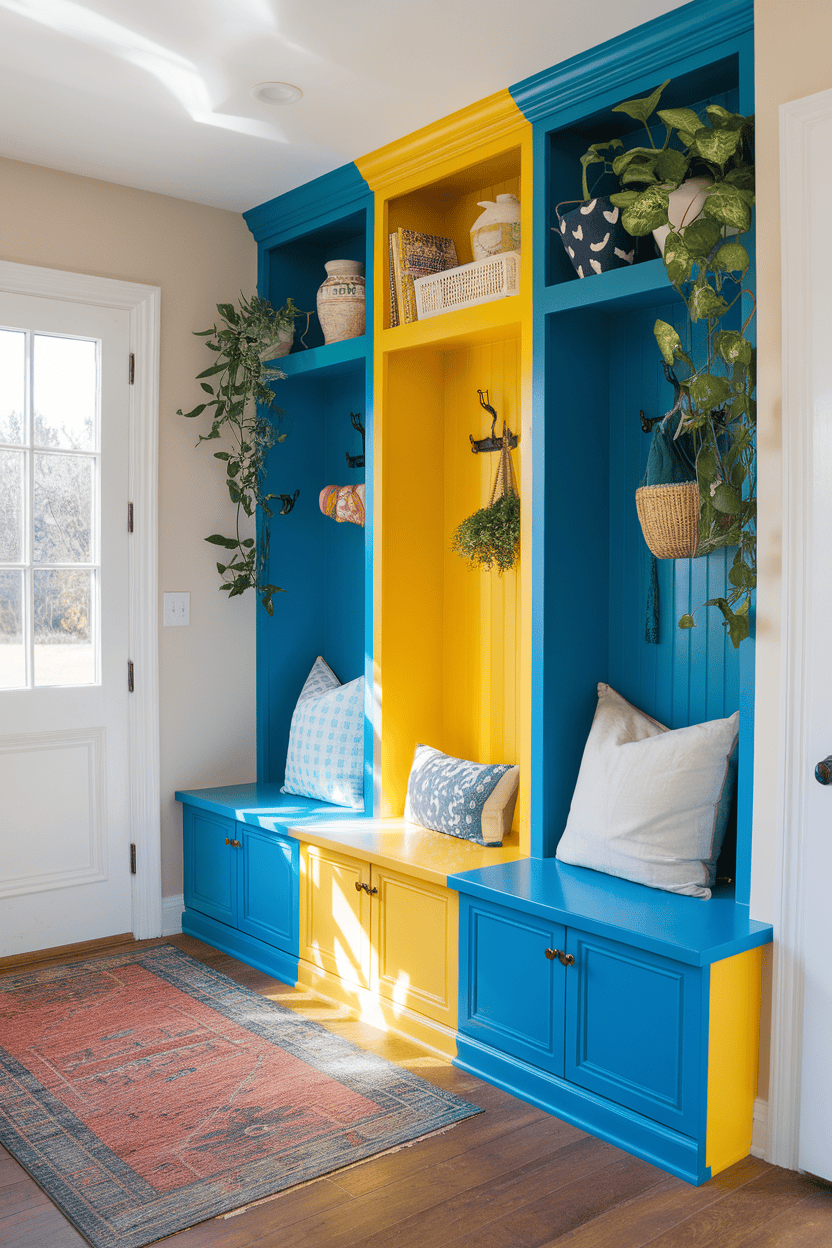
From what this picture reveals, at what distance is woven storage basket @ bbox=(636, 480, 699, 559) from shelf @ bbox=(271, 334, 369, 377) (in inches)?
51.1

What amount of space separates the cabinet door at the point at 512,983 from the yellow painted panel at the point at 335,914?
0.44 m

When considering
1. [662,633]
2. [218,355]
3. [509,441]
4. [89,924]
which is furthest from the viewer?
[218,355]

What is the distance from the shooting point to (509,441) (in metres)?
3.29

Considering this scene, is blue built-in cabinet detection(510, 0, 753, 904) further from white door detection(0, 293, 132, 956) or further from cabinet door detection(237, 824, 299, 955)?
white door detection(0, 293, 132, 956)

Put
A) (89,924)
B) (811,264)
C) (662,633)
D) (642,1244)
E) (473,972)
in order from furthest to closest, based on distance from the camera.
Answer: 1. (89,924)
2. (662,633)
3. (473,972)
4. (811,264)
5. (642,1244)

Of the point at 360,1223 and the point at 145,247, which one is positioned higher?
the point at 145,247

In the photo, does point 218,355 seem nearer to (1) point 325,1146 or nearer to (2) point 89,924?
(2) point 89,924

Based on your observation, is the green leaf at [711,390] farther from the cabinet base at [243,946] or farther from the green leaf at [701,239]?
the cabinet base at [243,946]

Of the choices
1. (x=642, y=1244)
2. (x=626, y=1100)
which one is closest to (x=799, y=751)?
(x=626, y=1100)

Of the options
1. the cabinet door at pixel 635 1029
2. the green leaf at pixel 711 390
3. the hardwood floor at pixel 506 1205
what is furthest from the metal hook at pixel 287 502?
the hardwood floor at pixel 506 1205

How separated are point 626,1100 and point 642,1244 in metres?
0.35

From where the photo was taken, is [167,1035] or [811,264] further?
[167,1035]

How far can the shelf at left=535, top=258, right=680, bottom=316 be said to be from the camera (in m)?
2.58

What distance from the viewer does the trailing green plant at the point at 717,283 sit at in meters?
2.25
